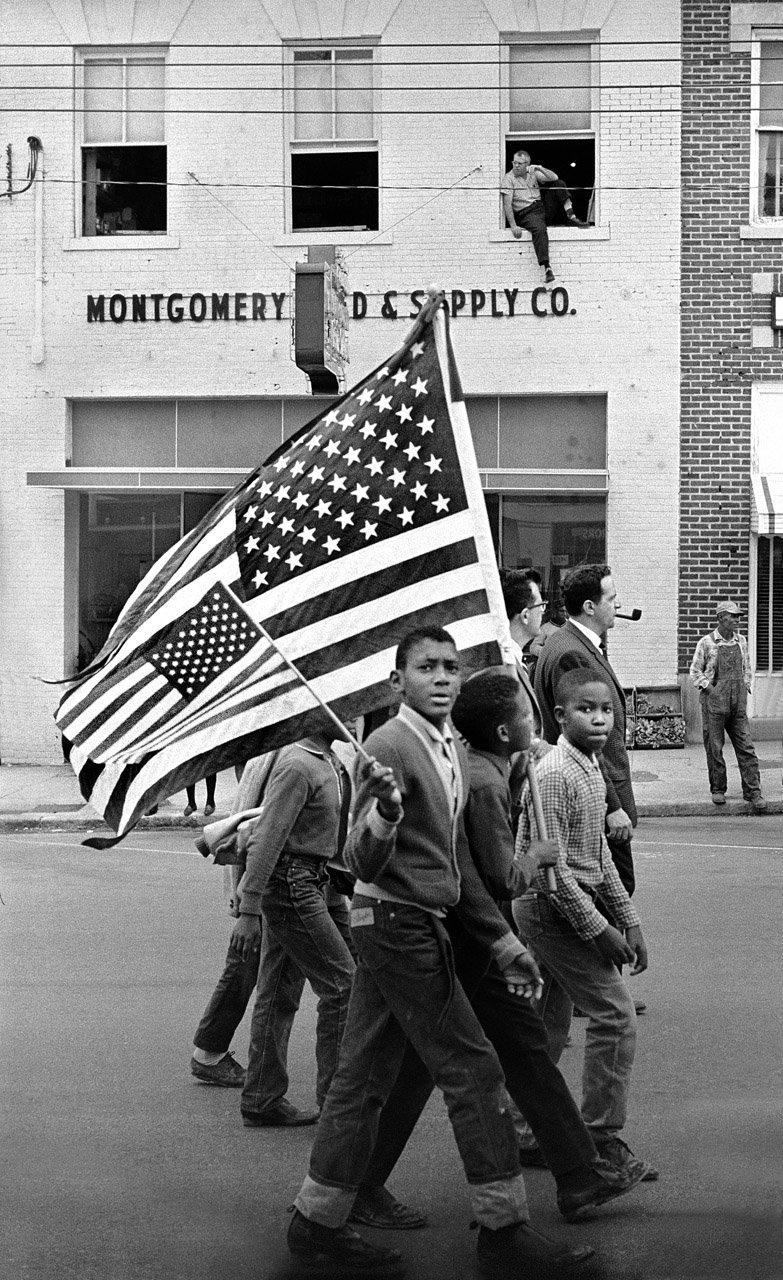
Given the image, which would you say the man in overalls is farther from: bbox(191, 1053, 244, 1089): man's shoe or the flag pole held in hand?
the flag pole held in hand

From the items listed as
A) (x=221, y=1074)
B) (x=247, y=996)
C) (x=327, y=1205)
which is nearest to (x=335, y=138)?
(x=247, y=996)

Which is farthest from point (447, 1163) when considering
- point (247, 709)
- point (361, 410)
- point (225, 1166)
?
point (361, 410)

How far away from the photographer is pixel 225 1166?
5.96 m

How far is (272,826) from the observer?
20.6ft

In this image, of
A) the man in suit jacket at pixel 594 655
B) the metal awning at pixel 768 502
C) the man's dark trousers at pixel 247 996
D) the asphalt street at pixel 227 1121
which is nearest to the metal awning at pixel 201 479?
the metal awning at pixel 768 502

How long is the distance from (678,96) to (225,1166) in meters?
15.7

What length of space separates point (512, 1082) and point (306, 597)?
5.71 feet

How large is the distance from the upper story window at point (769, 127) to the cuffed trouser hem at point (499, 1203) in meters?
16.0

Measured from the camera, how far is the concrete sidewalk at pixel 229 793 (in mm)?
15367

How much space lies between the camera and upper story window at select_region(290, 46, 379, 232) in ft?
63.6

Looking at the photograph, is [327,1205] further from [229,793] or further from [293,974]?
[229,793]

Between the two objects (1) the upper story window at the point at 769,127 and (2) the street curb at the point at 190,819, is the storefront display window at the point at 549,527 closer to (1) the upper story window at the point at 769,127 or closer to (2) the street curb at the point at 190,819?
(1) the upper story window at the point at 769,127

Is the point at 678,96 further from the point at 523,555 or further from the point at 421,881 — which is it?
the point at 421,881

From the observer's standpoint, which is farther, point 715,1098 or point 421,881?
point 715,1098
